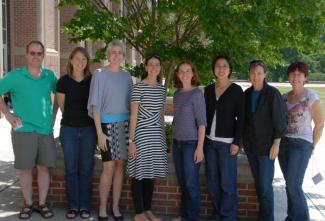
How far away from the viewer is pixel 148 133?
5.01 metres

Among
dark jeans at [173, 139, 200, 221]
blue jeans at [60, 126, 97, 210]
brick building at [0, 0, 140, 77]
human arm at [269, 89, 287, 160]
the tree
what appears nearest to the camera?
human arm at [269, 89, 287, 160]

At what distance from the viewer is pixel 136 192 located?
5.15 meters

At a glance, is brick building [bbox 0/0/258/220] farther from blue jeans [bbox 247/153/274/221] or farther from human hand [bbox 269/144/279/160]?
human hand [bbox 269/144/279/160]

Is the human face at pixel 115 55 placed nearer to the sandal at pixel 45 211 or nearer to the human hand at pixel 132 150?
the human hand at pixel 132 150

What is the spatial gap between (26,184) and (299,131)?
3089 mm

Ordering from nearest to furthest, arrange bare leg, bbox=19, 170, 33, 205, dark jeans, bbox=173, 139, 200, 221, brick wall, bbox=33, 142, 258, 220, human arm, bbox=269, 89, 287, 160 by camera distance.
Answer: human arm, bbox=269, 89, 287, 160 < dark jeans, bbox=173, 139, 200, 221 < bare leg, bbox=19, 170, 33, 205 < brick wall, bbox=33, 142, 258, 220

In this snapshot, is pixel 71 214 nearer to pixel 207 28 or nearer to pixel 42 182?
pixel 42 182

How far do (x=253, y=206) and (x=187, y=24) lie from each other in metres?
3.02

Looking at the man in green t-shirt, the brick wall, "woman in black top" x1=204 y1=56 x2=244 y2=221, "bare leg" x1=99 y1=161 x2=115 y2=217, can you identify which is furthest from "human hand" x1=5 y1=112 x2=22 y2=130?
"woman in black top" x1=204 y1=56 x2=244 y2=221

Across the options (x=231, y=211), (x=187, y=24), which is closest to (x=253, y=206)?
(x=231, y=211)

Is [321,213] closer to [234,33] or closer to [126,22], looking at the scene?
[234,33]

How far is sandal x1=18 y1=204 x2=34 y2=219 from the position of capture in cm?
530

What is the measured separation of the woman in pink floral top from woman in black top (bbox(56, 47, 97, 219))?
7.05 ft

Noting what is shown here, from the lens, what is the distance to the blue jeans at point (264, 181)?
502 cm
